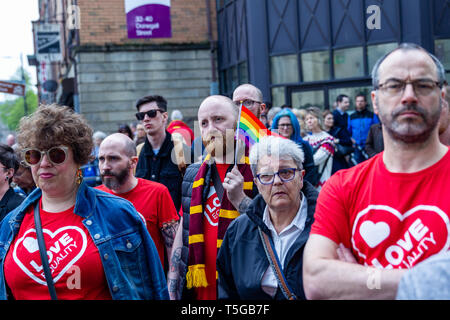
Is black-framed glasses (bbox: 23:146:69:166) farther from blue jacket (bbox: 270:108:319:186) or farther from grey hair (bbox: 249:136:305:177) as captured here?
blue jacket (bbox: 270:108:319:186)

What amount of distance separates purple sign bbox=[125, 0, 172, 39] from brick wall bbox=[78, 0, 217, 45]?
178 centimetres

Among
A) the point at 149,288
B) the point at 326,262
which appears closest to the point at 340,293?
the point at 326,262

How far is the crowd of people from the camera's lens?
2361 mm

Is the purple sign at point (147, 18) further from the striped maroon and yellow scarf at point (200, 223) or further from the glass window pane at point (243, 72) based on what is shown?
the striped maroon and yellow scarf at point (200, 223)

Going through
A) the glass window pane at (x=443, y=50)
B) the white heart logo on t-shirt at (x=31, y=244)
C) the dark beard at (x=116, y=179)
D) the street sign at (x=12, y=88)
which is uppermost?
the glass window pane at (x=443, y=50)

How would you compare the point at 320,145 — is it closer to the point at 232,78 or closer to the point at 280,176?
the point at 280,176

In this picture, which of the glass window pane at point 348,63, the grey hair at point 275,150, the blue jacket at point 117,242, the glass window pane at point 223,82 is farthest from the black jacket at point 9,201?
→ the glass window pane at point 223,82

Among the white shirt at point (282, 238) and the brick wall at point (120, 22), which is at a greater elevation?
the brick wall at point (120, 22)

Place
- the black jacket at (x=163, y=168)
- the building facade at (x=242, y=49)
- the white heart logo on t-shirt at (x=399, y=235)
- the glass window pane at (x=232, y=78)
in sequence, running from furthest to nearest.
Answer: the glass window pane at (x=232, y=78) < the building facade at (x=242, y=49) < the black jacket at (x=163, y=168) < the white heart logo on t-shirt at (x=399, y=235)

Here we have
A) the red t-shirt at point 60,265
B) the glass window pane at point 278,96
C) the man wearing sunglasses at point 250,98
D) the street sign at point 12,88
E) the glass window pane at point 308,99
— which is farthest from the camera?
the glass window pane at point 278,96

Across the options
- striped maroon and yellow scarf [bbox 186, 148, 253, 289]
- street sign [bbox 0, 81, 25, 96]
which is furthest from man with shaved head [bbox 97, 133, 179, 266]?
street sign [bbox 0, 81, 25, 96]

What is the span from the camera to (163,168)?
6219mm

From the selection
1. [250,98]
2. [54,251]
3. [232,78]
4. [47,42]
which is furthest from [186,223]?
[47,42]

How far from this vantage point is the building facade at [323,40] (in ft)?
46.8
